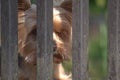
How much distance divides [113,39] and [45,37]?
1.22ft

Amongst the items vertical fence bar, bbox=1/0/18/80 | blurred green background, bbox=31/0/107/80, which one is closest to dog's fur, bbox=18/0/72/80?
vertical fence bar, bbox=1/0/18/80

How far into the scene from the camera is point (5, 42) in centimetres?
212

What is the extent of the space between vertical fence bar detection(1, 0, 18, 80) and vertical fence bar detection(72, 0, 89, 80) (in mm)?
337

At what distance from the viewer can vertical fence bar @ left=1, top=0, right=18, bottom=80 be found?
2101 millimetres

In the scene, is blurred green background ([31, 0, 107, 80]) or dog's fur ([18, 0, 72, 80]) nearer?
blurred green background ([31, 0, 107, 80])

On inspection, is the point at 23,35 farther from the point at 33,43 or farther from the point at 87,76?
the point at 87,76

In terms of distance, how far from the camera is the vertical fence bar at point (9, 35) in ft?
6.89

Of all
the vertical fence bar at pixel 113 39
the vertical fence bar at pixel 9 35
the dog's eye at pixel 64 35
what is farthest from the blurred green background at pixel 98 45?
the dog's eye at pixel 64 35

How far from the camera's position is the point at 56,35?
9.86ft

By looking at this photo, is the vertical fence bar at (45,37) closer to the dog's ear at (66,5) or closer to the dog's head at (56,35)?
the dog's head at (56,35)

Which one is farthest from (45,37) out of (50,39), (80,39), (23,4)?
(23,4)

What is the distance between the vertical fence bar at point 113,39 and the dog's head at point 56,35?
2.77 feet

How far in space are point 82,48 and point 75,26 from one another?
13 cm

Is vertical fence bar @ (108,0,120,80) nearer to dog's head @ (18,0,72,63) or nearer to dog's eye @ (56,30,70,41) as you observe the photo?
dog's head @ (18,0,72,63)
